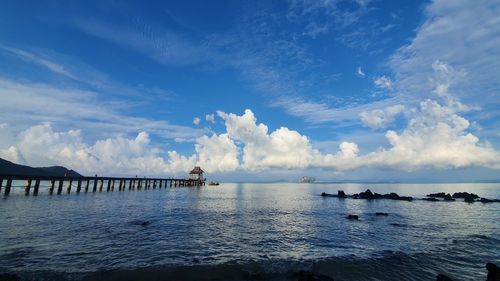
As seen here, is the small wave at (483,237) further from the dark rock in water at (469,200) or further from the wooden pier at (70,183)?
the wooden pier at (70,183)

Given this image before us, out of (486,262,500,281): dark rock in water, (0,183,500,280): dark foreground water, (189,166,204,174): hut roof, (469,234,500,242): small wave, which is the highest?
(189,166,204,174): hut roof

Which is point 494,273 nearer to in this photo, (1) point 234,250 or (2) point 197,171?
(1) point 234,250

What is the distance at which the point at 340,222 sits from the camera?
1396 inches

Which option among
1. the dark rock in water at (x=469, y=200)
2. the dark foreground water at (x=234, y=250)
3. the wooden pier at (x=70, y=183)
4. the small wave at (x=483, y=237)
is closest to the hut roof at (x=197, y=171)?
the wooden pier at (x=70, y=183)

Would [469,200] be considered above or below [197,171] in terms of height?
below

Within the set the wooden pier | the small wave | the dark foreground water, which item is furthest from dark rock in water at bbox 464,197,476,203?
the wooden pier

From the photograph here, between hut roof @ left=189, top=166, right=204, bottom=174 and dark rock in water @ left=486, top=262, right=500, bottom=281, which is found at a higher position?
hut roof @ left=189, top=166, right=204, bottom=174

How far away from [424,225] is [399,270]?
20.9m

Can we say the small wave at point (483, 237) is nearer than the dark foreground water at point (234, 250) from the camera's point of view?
No

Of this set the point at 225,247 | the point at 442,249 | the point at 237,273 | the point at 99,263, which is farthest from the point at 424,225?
the point at 99,263

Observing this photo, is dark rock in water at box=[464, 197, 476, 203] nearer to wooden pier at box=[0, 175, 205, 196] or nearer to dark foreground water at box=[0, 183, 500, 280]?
dark foreground water at box=[0, 183, 500, 280]

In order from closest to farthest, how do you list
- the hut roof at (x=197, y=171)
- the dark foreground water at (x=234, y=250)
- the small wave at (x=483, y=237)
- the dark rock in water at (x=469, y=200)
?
the dark foreground water at (x=234, y=250), the small wave at (x=483, y=237), the dark rock in water at (x=469, y=200), the hut roof at (x=197, y=171)

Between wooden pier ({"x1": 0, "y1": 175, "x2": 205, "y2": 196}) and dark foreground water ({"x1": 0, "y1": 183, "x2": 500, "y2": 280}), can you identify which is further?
wooden pier ({"x1": 0, "y1": 175, "x2": 205, "y2": 196})

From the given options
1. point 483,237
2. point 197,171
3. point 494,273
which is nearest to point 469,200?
point 483,237
